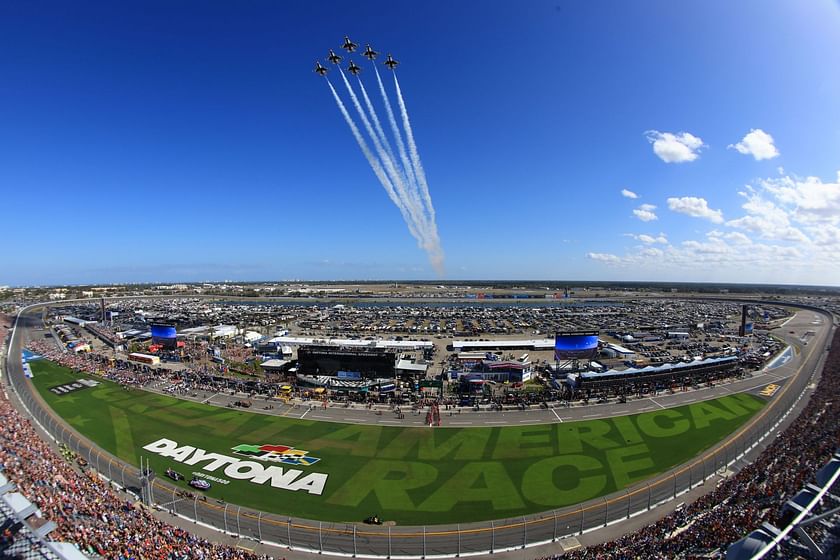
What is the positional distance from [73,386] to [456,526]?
2293 inches

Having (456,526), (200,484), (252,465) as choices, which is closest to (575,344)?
(456,526)

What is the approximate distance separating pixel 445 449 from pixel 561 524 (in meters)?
12.0

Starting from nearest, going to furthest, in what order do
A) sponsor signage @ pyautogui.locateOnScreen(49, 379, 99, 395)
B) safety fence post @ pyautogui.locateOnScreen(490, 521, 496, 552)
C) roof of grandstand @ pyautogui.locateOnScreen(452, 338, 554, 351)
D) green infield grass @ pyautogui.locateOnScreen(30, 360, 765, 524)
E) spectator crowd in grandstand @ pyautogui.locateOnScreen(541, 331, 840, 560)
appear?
spectator crowd in grandstand @ pyautogui.locateOnScreen(541, 331, 840, 560)
safety fence post @ pyautogui.locateOnScreen(490, 521, 496, 552)
green infield grass @ pyautogui.locateOnScreen(30, 360, 765, 524)
sponsor signage @ pyautogui.locateOnScreen(49, 379, 99, 395)
roof of grandstand @ pyautogui.locateOnScreen(452, 338, 554, 351)

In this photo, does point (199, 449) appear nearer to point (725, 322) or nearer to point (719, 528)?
point (719, 528)

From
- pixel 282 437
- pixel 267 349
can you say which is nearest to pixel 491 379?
pixel 282 437

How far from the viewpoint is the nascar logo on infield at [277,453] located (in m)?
31.1

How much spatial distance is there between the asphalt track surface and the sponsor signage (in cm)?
574

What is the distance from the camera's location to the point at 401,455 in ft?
106

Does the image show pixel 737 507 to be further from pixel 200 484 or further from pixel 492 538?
pixel 200 484

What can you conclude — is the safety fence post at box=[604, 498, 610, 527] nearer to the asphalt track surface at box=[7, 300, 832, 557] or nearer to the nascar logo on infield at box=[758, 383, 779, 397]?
the asphalt track surface at box=[7, 300, 832, 557]

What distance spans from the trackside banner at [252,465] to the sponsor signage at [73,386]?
89.4 feet

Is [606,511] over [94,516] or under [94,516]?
under

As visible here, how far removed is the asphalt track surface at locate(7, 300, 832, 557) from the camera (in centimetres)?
2191

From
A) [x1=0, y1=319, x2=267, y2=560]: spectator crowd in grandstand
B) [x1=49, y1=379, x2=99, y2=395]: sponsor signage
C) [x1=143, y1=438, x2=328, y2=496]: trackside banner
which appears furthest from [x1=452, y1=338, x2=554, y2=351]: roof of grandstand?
[x1=49, y1=379, x2=99, y2=395]: sponsor signage
